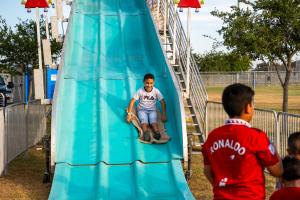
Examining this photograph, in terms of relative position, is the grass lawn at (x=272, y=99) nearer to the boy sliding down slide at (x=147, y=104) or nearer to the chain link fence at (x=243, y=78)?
the chain link fence at (x=243, y=78)

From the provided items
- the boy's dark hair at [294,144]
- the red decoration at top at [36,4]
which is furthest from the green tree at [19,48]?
the boy's dark hair at [294,144]

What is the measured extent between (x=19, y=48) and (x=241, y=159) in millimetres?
28008

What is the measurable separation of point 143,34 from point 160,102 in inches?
148

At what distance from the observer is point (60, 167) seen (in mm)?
10008

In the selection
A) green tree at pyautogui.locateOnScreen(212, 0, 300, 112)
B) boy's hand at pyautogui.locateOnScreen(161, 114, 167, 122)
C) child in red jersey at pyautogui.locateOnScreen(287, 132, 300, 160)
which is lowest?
boy's hand at pyautogui.locateOnScreen(161, 114, 167, 122)

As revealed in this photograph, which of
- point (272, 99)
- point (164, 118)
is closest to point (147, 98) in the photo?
point (164, 118)

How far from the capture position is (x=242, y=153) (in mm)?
4391

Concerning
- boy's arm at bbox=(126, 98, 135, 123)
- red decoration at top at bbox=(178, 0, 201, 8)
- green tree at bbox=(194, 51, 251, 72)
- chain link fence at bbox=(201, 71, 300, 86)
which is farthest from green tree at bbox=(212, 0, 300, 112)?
green tree at bbox=(194, 51, 251, 72)

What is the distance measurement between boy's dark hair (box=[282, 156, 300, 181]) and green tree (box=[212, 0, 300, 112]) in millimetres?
13649

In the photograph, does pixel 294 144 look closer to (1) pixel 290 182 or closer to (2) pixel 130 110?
(1) pixel 290 182

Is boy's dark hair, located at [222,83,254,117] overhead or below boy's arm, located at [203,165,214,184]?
overhead

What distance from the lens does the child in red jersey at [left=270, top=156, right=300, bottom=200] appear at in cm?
437

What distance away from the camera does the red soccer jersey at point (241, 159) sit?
4375mm

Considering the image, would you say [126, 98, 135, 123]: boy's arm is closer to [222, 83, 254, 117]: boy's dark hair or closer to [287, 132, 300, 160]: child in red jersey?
[287, 132, 300, 160]: child in red jersey
